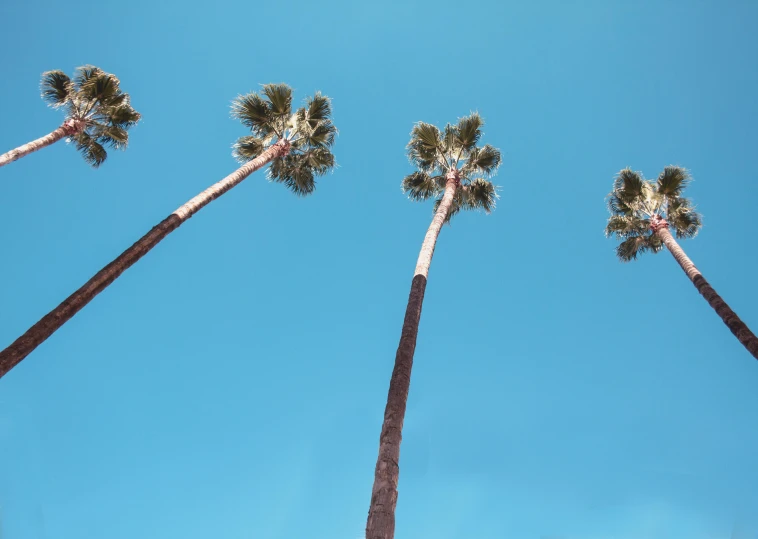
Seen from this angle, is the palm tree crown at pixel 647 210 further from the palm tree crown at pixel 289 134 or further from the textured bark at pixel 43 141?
the textured bark at pixel 43 141

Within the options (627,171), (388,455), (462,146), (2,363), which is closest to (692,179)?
(627,171)

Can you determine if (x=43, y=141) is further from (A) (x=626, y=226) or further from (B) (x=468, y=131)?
(A) (x=626, y=226)

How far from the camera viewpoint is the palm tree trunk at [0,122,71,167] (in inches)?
587

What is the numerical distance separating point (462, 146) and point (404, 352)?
1177cm

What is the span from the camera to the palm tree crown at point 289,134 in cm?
1803

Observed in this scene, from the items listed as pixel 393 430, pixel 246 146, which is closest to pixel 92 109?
pixel 246 146

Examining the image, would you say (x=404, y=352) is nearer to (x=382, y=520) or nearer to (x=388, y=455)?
(x=388, y=455)

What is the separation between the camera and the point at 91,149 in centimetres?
1997

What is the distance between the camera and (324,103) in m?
19.0

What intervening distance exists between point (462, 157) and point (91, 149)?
15.6m

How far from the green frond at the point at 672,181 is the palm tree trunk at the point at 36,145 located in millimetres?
23680

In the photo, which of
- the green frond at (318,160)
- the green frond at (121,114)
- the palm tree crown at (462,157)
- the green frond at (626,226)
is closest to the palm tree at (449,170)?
the palm tree crown at (462,157)

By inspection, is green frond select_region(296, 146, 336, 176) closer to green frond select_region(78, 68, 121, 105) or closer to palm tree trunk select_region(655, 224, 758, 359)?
green frond select_region(78, 68, 121, 105)

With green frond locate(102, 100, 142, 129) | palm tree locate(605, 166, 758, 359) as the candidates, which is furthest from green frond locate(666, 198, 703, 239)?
green frond locate(102, 100, 142, 129)
